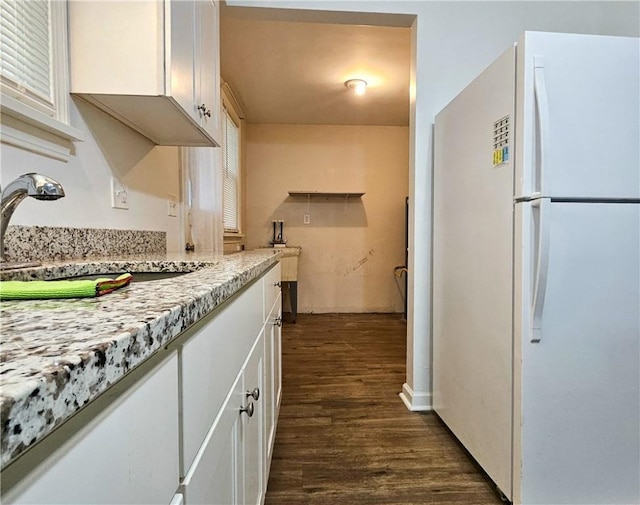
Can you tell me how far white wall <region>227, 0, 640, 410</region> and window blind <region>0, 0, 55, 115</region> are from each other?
1.39 metres

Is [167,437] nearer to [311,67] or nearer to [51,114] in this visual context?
[51,114]

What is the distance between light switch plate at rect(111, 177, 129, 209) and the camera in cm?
141

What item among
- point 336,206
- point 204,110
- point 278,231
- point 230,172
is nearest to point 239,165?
point 230,172

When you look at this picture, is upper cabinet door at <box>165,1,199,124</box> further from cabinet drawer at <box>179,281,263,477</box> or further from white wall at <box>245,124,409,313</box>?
white wall at <box>245,124,409,313</box>

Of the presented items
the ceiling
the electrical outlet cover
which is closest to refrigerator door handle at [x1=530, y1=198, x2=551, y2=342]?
the ceiling

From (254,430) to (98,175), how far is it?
1096mm

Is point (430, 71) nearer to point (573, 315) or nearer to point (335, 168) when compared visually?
point (573, 315)

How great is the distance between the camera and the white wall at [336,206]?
4.49 metres

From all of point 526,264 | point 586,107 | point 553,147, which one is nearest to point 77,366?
point 526,264

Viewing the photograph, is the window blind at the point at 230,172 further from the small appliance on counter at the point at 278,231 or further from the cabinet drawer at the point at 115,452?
the cabinet drawer at the point at 115,452

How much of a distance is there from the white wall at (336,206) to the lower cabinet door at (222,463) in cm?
375

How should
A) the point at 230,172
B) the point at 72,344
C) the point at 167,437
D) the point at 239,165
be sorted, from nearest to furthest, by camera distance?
the point at 72,344 → the point at 167,437 → the point at 230,172 → the point at 239,165

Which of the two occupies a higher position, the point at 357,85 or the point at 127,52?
the point at 357,85

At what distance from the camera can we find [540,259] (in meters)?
1.09
